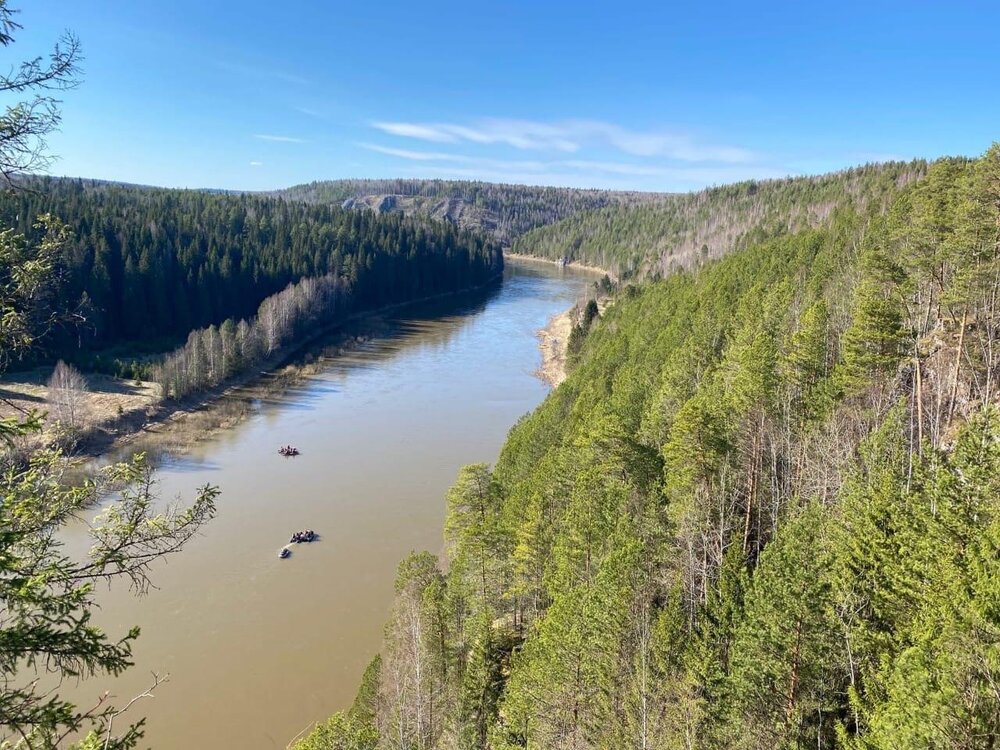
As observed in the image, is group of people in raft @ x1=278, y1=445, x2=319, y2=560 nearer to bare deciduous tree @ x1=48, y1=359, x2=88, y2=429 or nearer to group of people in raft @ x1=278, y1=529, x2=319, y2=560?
group of people in raft @ x1=278, y1=529, x2=319, y2=560

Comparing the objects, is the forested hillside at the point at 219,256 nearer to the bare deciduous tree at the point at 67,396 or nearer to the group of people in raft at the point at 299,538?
the bare deciduous tree at the point at 67,396

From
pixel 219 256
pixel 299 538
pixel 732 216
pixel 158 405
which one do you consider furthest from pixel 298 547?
pixel 732 216

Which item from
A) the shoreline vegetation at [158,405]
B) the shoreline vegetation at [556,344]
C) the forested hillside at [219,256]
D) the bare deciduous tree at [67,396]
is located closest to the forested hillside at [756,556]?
the shoreline vegetation at [158,405]

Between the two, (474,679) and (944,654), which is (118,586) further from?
(944,654)

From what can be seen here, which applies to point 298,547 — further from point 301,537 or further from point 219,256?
point 219,256

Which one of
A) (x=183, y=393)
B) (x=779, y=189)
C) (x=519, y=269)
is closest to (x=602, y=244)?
(x=519, y=269)
